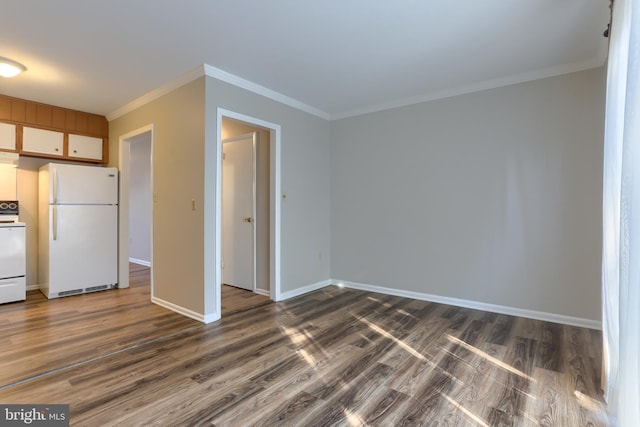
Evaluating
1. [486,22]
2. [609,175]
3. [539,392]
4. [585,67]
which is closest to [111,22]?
[486,22]

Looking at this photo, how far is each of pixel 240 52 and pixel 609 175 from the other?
2.77 meters

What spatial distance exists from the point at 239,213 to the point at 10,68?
2643 millimetres

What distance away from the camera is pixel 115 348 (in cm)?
250

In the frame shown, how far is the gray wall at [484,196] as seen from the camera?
295cm

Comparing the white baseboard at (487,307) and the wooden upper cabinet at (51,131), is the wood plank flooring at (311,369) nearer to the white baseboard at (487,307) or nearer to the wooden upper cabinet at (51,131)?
the white baseboard at (487,307)

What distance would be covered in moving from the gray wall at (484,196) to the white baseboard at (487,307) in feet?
0.17

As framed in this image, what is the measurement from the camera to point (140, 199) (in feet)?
21.3

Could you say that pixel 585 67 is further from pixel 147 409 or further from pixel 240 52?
pixel 147 409

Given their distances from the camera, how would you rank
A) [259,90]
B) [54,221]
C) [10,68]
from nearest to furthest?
[10,68]
[259,90]
[54,221]

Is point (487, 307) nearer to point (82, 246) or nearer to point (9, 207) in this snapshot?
point (82, 246)

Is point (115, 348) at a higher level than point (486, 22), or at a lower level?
lower

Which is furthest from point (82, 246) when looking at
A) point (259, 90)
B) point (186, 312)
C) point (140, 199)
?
point (259, 90)

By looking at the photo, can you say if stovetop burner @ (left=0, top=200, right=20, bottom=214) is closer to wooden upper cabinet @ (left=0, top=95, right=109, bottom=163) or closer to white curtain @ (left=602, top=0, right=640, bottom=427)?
wooden upper cabinet @ (left=0, top=95, right=109, bottom=163)

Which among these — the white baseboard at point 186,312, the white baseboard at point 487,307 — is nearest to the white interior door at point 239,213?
the white baseboard at point 186,312
